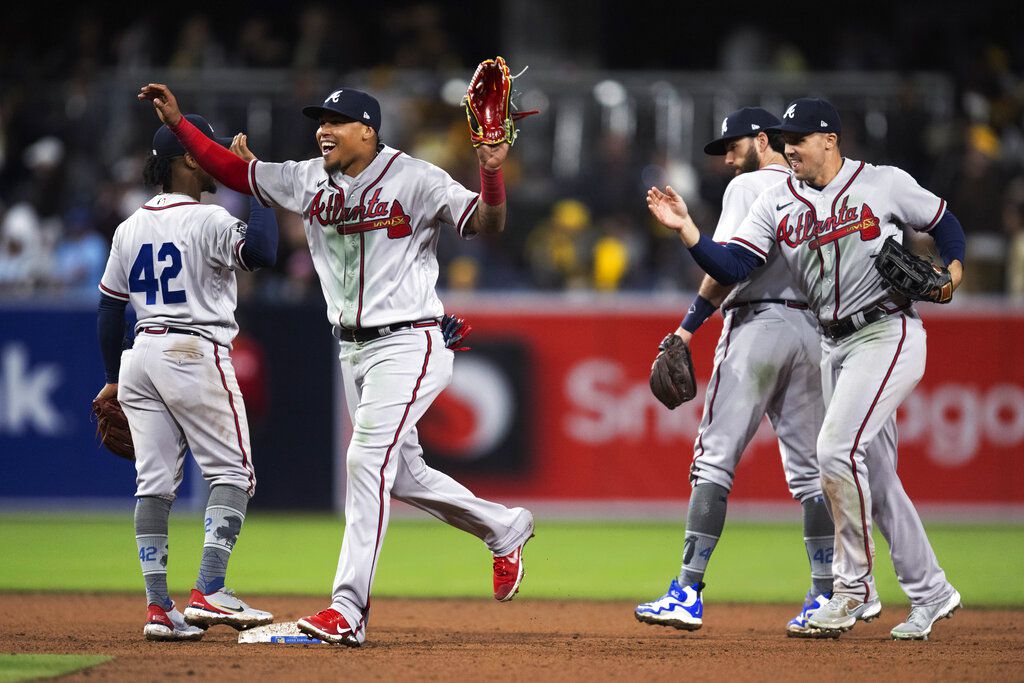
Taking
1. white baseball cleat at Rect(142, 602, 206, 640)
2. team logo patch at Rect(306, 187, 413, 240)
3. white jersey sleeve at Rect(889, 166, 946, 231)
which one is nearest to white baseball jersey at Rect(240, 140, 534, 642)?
team logo patch at Rect(306, 187, 413, 240)

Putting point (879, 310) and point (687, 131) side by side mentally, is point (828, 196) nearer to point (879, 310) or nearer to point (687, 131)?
point (879, 310)

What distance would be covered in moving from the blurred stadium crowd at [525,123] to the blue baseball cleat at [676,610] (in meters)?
7.04

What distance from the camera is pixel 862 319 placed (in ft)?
20.9

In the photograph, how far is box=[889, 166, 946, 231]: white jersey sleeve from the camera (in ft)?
21.0

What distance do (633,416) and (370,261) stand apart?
6229mm

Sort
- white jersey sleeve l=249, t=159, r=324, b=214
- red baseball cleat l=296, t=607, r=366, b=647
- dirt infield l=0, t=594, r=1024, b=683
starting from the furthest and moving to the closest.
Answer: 1. white jersey sleeve l=249, t=159, r=324, b=214
2. red baseball cleat l=296, t=607, r=366, b=647
3. dirt infield l=0, t=594, r=1024, b=683

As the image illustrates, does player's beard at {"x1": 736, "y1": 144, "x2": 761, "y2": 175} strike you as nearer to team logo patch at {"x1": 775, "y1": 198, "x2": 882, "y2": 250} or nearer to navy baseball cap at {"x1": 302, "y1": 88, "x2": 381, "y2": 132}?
team logo patch at {"x1": 775, "y1": 198, "x2": 882, "y2": 250}

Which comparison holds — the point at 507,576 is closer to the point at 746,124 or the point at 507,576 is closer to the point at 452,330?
the point at 452,330

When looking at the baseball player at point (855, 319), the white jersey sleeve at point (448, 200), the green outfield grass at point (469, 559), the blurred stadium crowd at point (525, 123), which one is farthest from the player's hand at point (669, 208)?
the blurred stadium crowd at point (525, 123)

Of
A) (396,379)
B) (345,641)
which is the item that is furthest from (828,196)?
(345,641)

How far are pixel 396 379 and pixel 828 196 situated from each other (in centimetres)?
210

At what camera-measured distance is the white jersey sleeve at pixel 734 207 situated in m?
6.64

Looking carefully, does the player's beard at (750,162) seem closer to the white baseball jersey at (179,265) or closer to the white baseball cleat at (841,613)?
the white baseball cleat at (841,613)

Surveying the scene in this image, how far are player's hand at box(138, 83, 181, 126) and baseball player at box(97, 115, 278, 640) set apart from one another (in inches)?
6.0
